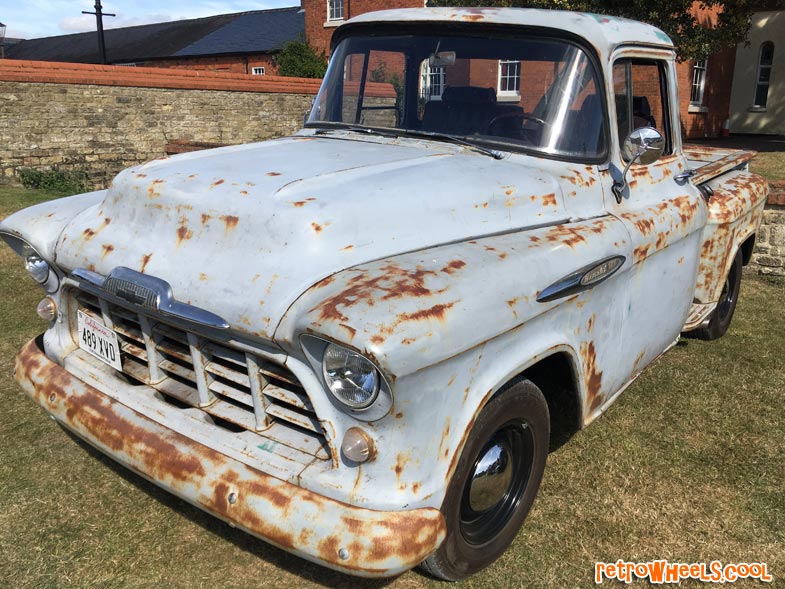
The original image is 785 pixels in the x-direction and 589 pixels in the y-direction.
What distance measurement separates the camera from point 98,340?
97.0 inches

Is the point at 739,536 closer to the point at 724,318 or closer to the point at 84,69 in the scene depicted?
the point at 724,318

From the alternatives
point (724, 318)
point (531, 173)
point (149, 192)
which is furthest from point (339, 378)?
point (724, 318)

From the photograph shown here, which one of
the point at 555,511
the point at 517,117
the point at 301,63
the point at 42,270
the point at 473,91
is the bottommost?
the point at 555,511

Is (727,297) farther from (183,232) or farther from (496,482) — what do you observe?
(183,232)

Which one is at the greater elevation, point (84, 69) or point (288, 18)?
point (288, 18)

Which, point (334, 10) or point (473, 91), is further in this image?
point (334, 10)

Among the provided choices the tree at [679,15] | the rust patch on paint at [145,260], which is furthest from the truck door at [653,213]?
the tree at [679,15]

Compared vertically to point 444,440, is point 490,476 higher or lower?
lower

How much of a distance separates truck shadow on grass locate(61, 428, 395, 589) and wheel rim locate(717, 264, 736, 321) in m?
→ 3.33

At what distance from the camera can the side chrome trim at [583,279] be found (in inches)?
85.3

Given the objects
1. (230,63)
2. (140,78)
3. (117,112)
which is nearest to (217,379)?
(117,112)

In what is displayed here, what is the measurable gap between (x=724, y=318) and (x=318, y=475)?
3804 mm

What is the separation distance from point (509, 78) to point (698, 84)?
20035mm

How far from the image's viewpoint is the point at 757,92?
21.1m
